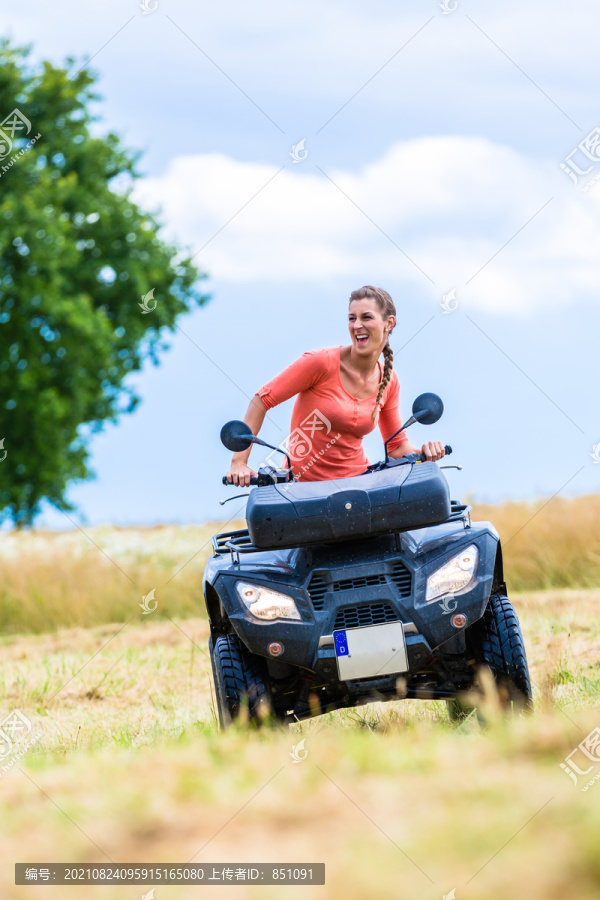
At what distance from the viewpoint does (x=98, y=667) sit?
9.26m

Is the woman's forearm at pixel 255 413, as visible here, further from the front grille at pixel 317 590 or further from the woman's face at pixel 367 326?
the front grille at pixel 317 590

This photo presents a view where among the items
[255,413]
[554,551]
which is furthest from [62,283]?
[255,413]

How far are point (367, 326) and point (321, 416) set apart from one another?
0.50 m

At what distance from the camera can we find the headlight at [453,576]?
14.3ft

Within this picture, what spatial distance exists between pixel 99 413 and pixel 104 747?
69.1 feet

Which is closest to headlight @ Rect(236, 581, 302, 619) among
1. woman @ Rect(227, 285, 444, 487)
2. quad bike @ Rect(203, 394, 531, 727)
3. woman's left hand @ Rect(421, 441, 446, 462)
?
quad bike @ Rect(203, 394, 531, 727)

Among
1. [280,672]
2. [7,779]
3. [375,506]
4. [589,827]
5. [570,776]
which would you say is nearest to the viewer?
[589,827]

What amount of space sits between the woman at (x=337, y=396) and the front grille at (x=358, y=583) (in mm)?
815

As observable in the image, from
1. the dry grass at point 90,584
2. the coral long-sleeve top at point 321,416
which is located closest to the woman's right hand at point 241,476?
the coral long-sleeve top at point 321,416

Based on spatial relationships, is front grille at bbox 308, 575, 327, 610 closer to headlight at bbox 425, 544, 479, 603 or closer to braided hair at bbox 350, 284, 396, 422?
headlight at bbox 425, 544, 479, 603

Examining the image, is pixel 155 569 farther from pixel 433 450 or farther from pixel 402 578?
pixel 402 578

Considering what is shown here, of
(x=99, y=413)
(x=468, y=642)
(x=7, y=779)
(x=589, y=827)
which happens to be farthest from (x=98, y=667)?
(x=99, y=413)

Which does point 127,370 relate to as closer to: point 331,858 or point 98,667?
point 98,667

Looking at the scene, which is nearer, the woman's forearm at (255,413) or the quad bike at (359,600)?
the quad bike at (359,600)
